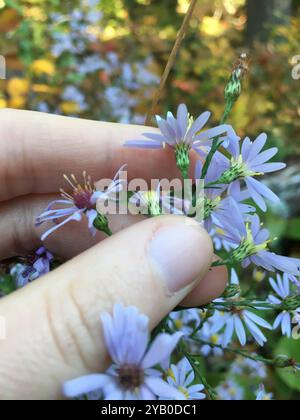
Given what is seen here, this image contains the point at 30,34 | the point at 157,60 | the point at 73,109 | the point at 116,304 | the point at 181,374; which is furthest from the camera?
the point at 157,60

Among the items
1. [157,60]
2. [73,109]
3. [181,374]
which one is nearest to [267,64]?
[157,60]

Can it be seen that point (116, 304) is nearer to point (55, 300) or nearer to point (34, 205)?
point (55, 300)

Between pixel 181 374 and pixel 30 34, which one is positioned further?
pixel 30 34

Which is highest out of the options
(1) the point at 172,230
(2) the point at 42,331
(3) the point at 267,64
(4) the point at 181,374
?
(3) the point at 267,64

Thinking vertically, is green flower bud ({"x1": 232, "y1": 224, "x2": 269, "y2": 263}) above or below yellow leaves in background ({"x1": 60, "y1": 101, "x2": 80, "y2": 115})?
below

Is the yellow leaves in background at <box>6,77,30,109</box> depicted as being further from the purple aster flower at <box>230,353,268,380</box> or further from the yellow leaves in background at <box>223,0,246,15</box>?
the purple aster flower at <box>230,353,268,380</box>

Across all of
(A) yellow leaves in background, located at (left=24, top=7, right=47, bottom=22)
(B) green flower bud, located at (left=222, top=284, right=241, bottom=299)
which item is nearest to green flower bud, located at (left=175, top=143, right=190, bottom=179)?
(B) green flower bud, located at (left=222, top=284, right=241, bottom=299)

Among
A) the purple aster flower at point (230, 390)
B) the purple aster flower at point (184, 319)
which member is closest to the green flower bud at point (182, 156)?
the purple aster flower at point (184, 319)
